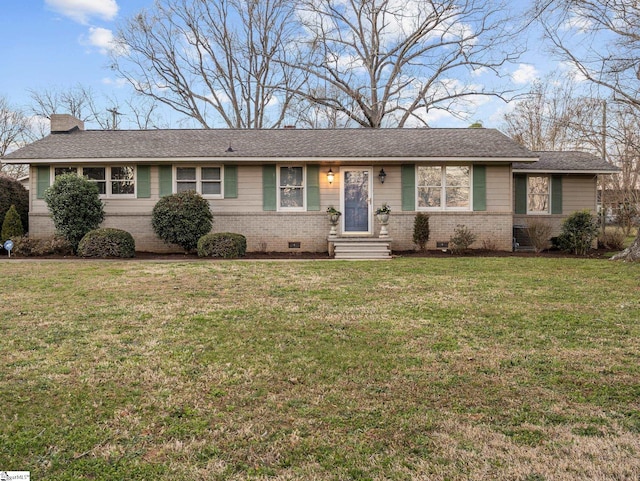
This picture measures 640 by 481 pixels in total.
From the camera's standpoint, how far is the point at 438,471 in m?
2.15

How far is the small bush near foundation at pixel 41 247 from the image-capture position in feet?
38.3

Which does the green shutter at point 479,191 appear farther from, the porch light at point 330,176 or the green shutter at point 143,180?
the green shutter at point 143,180

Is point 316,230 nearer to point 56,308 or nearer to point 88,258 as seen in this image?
point 88,258

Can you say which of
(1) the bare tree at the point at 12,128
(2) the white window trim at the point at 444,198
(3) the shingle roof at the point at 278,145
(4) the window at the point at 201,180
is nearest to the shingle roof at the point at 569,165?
(3) the shingle roof at the point at 278,145

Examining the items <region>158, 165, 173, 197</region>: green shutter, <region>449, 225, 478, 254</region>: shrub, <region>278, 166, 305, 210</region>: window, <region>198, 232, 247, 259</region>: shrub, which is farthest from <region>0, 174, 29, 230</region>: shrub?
<region>449, 225, 478, 254</region>: shrub

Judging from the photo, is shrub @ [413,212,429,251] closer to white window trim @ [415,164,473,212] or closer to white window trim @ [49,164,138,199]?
white window trim @ [415,164,473,212]

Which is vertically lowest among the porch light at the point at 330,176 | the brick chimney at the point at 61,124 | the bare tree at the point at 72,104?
the porch light at the point at 330,176

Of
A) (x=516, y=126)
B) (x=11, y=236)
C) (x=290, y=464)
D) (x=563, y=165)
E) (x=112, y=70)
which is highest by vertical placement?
(x=112, y=70)

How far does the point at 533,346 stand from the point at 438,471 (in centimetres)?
248

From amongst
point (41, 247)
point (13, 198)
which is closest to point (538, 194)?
point (41, 247)

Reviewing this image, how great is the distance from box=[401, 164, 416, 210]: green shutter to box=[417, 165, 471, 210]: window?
205 mm

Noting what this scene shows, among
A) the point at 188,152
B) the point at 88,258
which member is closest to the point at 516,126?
the point at 188,152

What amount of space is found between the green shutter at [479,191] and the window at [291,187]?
17.9 ft

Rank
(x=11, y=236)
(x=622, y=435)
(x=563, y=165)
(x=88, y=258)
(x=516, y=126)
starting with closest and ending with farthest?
(x=622, y=435), (x=88, y=258), (x=11, y=236), (x=563, y=165), (x=516, y=126)
